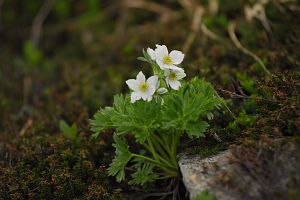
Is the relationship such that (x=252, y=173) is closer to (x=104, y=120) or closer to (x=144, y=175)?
(x=144, y=175)

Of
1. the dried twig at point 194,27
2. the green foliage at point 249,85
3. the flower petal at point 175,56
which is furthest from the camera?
the dried twig at point 194,27

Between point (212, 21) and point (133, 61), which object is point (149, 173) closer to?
point (133, 61)

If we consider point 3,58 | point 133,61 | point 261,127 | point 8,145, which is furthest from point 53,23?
point 261,127

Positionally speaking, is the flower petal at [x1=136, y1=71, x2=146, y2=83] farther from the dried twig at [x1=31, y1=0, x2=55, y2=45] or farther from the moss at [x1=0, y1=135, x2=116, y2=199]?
the dried twig at [x1=31, y1=0, x2=55, y2=45]

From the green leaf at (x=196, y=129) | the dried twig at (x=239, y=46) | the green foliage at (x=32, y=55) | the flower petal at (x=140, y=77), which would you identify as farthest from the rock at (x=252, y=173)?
the green foliage at (x=32, y=55)

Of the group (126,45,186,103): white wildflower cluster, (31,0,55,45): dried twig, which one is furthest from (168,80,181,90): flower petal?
(31,0,55,45): dried twig

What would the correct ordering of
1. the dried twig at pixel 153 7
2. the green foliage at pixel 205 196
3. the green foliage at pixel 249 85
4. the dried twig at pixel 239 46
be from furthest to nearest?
the dried twig at pixel 153 7 < the dried twig at pixel 239 46 < the green foliage at pixel 249 85 < the green foliage at pixel 205 196

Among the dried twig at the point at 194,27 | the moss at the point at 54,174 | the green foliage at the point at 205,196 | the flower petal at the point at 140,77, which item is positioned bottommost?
the green foliage at the point at 205,196

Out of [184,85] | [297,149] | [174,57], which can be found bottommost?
[297,149]

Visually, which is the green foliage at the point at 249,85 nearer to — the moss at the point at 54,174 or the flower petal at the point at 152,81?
the flower petal at the point at 152,81
